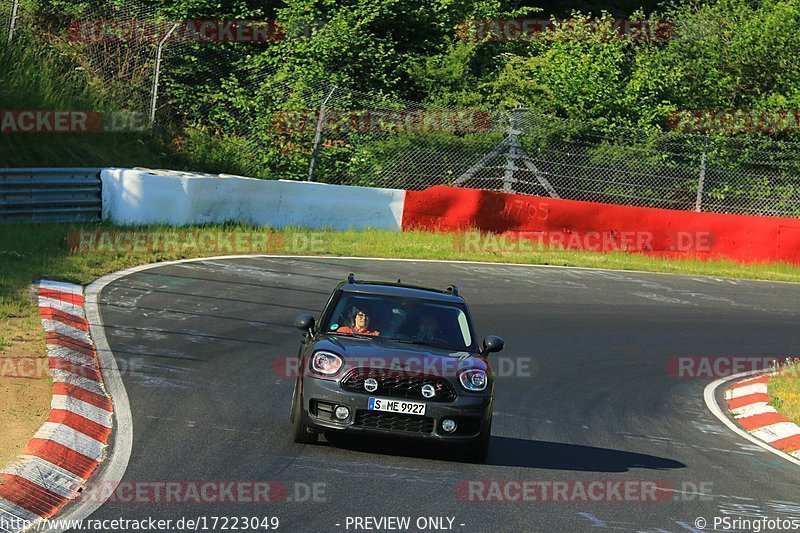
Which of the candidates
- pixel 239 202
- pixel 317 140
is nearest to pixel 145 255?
pixel 239 202

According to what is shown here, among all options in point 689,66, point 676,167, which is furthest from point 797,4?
point 676,167

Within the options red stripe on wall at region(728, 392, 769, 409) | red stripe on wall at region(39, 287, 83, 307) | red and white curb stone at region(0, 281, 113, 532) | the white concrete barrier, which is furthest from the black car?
the white concrete barrier

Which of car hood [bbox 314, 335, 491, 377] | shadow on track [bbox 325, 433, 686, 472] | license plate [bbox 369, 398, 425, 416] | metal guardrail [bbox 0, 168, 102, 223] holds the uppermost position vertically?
metal guardrail [bbox 0, 168, 102, 223]

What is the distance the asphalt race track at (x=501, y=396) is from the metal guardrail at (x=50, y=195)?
291 cm

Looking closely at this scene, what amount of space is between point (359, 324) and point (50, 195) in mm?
10896

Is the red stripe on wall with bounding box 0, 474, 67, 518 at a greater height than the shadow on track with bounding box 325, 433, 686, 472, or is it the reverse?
the red stripe on wall with bounding box 0, 474, 67, 518

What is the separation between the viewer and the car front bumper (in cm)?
908

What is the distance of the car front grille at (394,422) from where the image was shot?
9102 millimetres

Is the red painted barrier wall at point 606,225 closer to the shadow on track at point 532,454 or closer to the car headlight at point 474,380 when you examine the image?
the shadow on track at point 532,454

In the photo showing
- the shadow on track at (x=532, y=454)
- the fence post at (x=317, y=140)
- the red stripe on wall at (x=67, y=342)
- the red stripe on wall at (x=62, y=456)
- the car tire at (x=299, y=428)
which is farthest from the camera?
the fence post at (x=317, y=140)

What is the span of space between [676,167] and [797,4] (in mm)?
10537

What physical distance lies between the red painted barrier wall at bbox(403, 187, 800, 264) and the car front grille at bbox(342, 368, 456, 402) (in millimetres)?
13952

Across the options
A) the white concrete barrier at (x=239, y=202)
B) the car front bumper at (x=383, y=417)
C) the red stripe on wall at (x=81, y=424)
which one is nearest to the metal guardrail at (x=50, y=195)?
the white concrete barrier at (x=239, y=202)

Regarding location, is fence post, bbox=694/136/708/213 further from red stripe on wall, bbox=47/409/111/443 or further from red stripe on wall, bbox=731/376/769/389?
red stripe on wall, bbox=47/409/111/443
